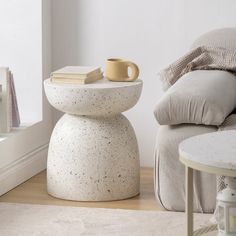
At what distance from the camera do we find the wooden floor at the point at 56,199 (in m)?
3.73

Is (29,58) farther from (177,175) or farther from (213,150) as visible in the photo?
(213,150)

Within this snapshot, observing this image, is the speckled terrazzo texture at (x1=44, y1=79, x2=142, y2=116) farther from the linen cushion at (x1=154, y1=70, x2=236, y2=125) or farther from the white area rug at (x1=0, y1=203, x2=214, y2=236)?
the white area rug at (x1=0, y1=203, x2=214, y2=236)

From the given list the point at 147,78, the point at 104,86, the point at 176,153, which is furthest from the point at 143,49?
the point at 176,153

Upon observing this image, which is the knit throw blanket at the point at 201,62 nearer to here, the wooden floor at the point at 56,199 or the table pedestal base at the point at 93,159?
the table pedestal base at the point at 93,159

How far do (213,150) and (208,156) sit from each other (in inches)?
3.3

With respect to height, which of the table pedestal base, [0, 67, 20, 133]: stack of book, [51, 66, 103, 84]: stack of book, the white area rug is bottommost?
the white area rug

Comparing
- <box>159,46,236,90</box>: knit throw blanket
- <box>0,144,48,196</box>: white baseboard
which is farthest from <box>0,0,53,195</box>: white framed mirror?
<box>159,46,236,90</box>: knit throw blanket

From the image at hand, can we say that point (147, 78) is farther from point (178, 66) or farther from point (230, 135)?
point (230, 135)

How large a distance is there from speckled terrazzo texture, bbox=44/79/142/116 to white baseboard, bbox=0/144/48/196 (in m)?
0.46

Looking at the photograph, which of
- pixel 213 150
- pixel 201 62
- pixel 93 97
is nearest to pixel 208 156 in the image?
pixel 213 150

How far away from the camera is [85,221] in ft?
11.4

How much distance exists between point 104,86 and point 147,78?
78cm

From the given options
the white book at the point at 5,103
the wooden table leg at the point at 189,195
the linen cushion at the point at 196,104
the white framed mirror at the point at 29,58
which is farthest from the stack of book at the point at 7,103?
the wooden table leg at the point at 189,195

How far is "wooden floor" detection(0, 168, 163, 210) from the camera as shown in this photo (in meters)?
3.73
